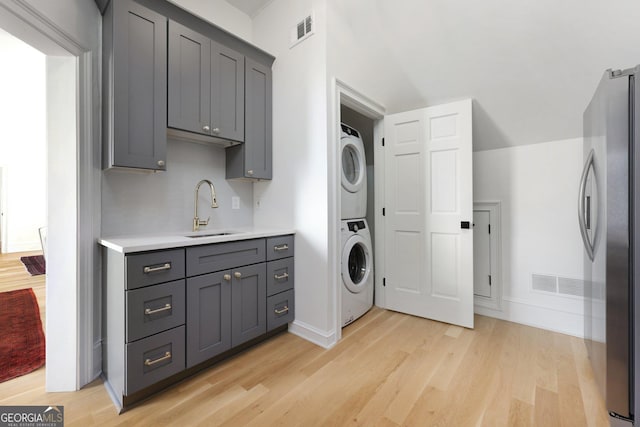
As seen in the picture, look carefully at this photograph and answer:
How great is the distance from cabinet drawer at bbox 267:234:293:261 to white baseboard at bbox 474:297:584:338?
1.94 meters

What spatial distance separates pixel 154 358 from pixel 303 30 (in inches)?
96.1

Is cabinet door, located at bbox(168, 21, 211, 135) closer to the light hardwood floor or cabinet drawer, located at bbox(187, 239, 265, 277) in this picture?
cabinet drawer, located at bbox(187, 239, 265, 277)

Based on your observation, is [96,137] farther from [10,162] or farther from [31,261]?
[10,162]

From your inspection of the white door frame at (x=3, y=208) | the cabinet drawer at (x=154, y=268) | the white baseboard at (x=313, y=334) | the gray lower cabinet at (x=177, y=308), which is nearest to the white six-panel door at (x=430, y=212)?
the white baseboard at (x=313, y=334)

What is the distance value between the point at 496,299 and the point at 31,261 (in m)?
7.16

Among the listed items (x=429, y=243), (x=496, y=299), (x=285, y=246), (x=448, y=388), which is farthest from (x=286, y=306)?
(x=496, y=299)

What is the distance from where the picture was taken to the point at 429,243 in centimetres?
239

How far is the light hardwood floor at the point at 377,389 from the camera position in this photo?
128 cm

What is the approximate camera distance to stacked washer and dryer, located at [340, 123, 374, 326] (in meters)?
2.29

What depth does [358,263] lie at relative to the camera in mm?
Result: 2602

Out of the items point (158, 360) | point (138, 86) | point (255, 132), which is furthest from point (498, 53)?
point (158, 360)

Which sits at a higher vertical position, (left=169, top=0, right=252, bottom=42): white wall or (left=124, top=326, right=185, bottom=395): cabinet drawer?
(left=169, top=0, right=252, bottom=42): white wall

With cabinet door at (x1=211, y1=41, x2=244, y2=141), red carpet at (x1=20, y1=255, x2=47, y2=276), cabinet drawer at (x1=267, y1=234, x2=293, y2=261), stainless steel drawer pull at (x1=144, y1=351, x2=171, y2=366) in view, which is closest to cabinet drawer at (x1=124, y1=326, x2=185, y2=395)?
stainless steel drawer pull at (x1=144, y1=351, x2=171, y2=366)

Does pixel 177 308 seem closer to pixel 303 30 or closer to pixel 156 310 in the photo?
pixel 156 310
